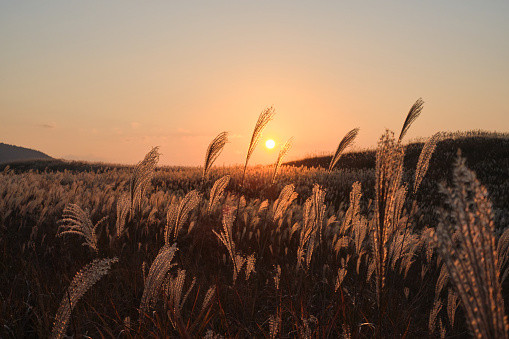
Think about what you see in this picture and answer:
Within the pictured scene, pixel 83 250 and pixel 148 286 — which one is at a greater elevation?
pixel 148 286

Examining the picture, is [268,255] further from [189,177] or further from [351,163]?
[351,163]

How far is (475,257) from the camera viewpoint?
0.78m

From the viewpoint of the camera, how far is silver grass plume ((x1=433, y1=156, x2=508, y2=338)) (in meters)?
0.76

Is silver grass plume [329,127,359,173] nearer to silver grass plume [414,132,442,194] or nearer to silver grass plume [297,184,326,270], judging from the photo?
silver grass plume [297,184,326,270]

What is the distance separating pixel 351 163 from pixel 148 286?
85.4 feet

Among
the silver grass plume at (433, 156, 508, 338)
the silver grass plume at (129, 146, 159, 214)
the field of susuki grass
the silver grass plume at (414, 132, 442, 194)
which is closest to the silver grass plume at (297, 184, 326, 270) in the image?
the field of susuki grass

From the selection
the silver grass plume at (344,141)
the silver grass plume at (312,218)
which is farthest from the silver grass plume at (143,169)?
the silver grass plume at (344,141)

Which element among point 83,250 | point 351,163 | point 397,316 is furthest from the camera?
point 351,163

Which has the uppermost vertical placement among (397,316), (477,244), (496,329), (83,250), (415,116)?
(415,116)

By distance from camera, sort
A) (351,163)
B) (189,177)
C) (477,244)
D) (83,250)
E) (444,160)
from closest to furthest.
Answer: (477,244) → (83,250) → (189,177) → (444,160) → (351,163)

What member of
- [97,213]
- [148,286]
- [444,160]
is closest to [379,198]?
[148,286]

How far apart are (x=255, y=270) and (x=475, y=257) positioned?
3810 millimetres

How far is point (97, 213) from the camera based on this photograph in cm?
587

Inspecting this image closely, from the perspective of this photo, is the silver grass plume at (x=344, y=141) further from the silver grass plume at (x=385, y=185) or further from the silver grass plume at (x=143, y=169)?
the silver grass plume at (x=385, y=185)
